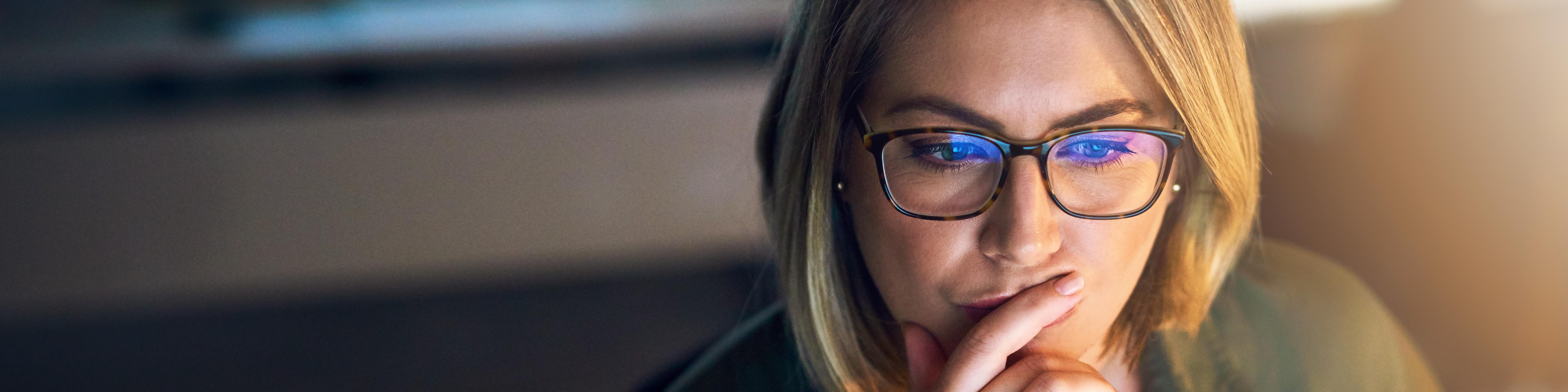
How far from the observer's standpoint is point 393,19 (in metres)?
1.87

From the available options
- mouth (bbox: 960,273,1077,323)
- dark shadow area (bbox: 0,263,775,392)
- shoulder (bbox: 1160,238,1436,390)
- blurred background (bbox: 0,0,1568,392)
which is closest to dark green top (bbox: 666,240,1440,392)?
shoulder (bbox: 1160,238,1436,390)

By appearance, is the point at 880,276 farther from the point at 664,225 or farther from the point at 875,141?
the point at 664,225

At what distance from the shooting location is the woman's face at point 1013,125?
0.33 meters

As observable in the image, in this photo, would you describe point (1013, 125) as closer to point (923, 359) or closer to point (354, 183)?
point (923, 359)

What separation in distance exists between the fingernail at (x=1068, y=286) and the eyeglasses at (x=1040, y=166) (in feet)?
0.09

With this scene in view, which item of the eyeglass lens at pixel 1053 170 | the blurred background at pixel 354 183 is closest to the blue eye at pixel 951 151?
the eyeglass lens at pixel 1053 170

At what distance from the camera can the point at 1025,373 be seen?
1.11ft

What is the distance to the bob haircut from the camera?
1.17ft

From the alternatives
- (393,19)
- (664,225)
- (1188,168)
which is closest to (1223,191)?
(1188,168)

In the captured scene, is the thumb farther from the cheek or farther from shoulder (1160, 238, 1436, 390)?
shoulder (1160, 238, 1436, 390)

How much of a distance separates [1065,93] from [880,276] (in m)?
0.14

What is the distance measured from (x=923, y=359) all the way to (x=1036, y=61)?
153mm

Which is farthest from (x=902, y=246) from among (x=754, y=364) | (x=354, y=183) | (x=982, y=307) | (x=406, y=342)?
(x=354, y=183)

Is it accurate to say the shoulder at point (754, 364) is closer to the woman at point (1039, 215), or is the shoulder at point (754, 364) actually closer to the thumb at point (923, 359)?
the woman at point (1039, 215)
